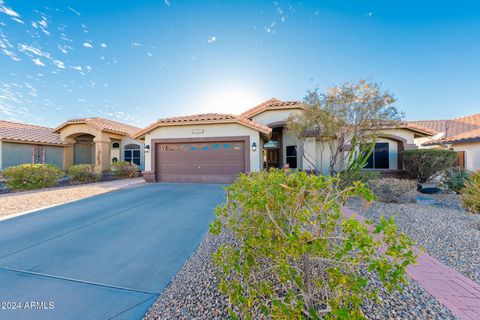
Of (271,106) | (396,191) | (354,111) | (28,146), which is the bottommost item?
(396,191)

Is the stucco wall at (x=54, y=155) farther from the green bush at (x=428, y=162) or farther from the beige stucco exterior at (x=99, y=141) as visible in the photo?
the green bush at (x=428, y=162)

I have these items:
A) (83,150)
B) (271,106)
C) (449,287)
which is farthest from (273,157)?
(83,150)

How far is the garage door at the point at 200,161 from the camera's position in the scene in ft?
38.3

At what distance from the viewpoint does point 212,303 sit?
232 centimetres

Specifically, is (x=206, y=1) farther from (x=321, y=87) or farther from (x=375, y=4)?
(x=375, y=4)

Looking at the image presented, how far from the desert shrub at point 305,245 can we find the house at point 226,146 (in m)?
9.11

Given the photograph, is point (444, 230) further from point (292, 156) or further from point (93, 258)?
point (292, 156)

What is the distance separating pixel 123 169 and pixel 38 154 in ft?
25.0

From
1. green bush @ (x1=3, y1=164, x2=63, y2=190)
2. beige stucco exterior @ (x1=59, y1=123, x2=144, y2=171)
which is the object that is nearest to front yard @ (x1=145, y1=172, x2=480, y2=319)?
green bush @ (x1=3, y1=164, x2=63, y2=190)

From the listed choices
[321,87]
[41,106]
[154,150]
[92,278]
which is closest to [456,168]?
[321,87]

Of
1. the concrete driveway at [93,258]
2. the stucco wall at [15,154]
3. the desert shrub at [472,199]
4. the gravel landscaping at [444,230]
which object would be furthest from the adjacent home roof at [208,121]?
the stucco wall at [15,154]

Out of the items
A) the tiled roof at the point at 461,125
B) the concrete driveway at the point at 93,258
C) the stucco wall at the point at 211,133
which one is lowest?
the concrete driveway at the point at 93,258

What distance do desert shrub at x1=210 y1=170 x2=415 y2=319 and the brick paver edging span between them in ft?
4.68

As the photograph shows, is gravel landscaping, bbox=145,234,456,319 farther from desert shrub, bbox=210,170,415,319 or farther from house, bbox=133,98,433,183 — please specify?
house, bbox=133,98,433,183
